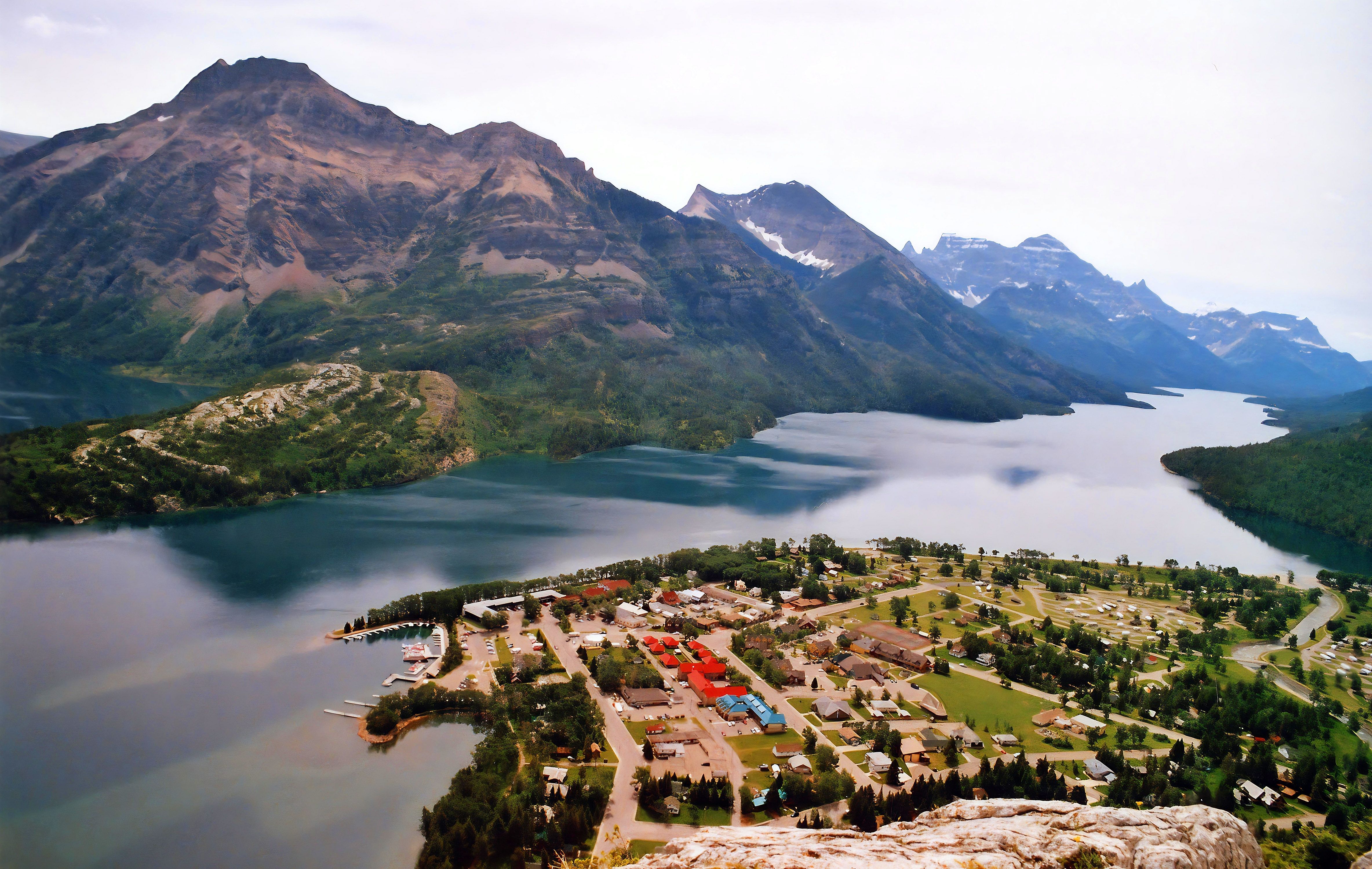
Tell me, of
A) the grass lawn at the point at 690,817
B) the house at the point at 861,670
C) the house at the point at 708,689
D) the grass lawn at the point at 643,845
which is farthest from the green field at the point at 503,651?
the house at the point at 861,670

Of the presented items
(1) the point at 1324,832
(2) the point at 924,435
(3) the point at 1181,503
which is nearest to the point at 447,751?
(1) the point at 1324,832

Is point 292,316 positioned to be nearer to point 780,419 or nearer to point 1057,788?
point 780,419

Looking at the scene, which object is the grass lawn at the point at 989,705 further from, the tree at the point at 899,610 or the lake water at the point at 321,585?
the lake water at the point at 321,585

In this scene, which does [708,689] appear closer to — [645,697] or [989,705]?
[645,697]

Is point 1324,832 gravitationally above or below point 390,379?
below

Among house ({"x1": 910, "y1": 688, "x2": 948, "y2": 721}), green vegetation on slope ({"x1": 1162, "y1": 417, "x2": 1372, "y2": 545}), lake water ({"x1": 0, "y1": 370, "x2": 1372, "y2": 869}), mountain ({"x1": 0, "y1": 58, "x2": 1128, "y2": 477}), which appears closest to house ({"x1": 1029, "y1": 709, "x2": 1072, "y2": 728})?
house ({"x1": 910, "y1": 688, "x2": 948, "y2": 721})

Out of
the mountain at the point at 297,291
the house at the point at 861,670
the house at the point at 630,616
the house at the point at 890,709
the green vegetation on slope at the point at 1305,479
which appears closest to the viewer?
the house at the point at 890,709

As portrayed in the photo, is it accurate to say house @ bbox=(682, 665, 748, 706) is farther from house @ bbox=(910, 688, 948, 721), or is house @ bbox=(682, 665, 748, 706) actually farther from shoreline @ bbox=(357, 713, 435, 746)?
shoreline @ bbox=(357, 713, 435, 746)
